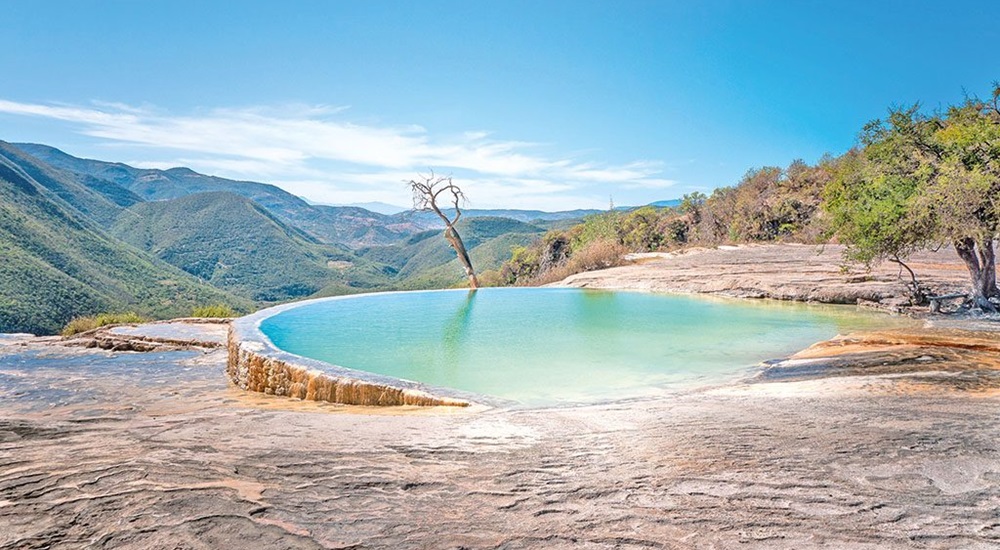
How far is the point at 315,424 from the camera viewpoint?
2896 millimetres

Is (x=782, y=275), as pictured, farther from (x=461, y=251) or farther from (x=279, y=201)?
(x=279, y=201)

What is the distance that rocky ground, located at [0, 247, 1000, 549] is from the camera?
1451mm

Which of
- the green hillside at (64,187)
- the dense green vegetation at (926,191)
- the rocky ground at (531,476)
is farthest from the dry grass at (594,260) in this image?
the green hillside at (64,187)

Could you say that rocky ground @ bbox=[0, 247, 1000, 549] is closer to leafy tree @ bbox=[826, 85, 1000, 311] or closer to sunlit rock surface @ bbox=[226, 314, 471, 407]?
sunlit rock surface @ bbox=[226, 314, 471, 407]

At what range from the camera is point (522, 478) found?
6.40 ft

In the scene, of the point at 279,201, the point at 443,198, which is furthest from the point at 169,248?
the point at 279,201

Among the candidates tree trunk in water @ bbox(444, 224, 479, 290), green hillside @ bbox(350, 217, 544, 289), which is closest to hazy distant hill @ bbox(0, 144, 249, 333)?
green hillside @ bbox(350, 217, 544, 289)

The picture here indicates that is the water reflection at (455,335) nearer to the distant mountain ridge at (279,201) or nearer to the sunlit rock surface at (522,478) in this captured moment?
the sunlit rock surface at (522,478)

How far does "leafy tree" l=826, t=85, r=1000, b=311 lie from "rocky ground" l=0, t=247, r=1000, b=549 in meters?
4.03

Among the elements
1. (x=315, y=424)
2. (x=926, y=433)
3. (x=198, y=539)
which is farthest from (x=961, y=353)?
(x=198, y=539)

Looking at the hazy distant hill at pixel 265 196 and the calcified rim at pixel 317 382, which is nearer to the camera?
the calcified rim at pixel 317 382

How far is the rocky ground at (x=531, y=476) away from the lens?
145 centimetres

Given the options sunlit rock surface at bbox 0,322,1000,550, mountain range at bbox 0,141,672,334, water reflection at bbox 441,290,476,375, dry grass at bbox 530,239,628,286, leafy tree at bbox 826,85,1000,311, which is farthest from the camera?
mountain range at bbox 0,141,672,334

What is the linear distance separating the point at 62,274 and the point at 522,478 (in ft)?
141
